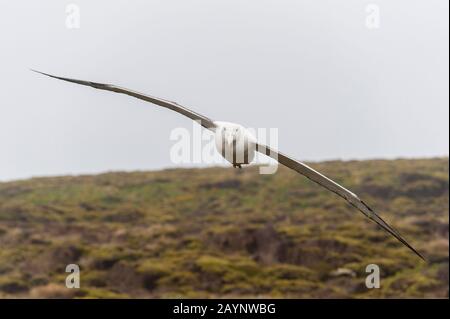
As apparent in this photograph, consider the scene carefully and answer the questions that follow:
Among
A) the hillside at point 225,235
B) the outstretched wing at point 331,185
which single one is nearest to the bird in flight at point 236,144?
the outstretched wing at point 331,185

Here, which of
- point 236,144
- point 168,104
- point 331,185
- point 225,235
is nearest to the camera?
point 236,144

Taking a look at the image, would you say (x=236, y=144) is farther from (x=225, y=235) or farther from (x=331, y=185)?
(x=225, y=235)

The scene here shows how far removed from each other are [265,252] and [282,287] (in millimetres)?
6352

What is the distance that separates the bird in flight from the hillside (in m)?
22.1

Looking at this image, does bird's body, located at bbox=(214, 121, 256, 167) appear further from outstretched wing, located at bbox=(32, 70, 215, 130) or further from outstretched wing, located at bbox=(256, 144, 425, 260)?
outstretched wing, located at bbox=(256, 144, 425, 260)

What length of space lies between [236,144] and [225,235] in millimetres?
34668

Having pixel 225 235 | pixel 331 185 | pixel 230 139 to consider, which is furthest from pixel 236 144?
pixel 225 235

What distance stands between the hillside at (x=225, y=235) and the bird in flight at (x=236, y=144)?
2207 centimetres

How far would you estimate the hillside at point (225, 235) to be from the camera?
37.1 metres

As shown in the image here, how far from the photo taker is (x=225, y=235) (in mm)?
45281

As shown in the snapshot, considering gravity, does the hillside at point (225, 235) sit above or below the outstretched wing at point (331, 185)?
below

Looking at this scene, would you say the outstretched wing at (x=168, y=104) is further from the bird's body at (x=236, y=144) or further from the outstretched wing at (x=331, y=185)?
the outstretched wing at (x=331, y=185)
